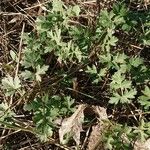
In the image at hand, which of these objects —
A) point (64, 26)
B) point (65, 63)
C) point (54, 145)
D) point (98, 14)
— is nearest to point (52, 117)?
point (54, 145)

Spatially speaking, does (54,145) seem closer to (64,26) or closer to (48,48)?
(48,48)

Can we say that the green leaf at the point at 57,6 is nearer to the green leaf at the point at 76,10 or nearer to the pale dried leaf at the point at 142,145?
the green leaf at the point at 76,10

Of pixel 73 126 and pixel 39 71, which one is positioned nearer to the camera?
pixel 73 126

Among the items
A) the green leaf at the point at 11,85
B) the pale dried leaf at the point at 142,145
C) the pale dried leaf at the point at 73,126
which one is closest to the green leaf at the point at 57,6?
the green leaf at the point at 11,85

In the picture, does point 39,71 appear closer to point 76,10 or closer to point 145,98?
point 76,10

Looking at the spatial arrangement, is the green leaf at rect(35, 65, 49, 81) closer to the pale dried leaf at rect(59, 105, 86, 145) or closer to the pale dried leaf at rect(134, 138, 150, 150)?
the pale dried leaf at rect(59, 105, 86, 145)

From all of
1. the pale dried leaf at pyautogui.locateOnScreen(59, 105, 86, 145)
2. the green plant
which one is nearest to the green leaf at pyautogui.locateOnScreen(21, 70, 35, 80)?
the green plant

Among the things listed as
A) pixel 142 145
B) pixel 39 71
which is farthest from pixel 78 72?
pixel 142 145

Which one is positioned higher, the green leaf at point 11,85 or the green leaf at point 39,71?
the green leaf at point 39,71
